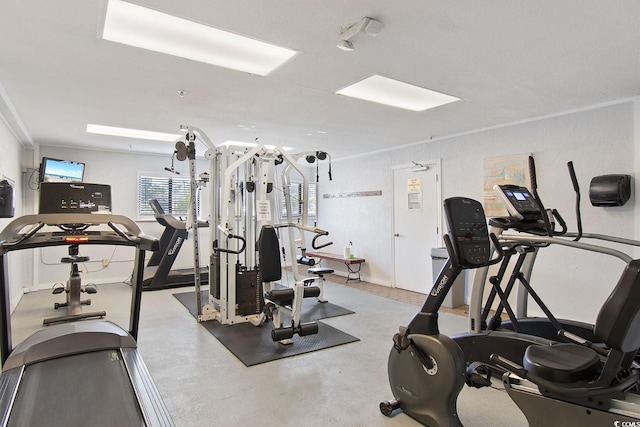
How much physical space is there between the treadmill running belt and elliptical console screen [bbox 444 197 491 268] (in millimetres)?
1860

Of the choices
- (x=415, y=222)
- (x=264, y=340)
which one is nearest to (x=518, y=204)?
(x=264, y=340)

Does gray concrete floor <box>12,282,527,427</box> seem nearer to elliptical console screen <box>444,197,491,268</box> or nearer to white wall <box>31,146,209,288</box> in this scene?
elliptical console screen <box>444,197,491,268</box>

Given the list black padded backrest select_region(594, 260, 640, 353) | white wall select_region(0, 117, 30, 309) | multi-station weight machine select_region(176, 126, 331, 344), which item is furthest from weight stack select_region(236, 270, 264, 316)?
black padded backrest select_region(594, 260, 640, 353)

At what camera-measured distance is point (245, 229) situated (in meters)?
4.55

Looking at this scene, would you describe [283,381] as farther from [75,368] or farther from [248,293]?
[248,293]

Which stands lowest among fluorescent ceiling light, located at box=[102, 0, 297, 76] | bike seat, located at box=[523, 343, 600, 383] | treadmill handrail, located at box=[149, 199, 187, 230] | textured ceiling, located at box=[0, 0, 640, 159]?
bike seat, located at box=[523, 343, 600, 383]

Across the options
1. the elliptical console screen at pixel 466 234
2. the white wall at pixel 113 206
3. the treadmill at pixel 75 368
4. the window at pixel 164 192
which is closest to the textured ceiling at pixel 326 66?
the elliptical console screen at pixel 466 234

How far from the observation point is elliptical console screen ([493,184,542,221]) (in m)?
2.74

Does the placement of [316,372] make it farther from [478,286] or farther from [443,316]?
[443,316]

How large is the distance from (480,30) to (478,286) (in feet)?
6.14

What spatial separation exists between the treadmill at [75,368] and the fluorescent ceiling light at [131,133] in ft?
10.5

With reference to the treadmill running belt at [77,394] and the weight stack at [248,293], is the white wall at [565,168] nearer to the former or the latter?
the weight stack at [248,293]

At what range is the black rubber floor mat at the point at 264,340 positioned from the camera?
339 centimetres

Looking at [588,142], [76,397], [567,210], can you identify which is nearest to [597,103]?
[588,142]
